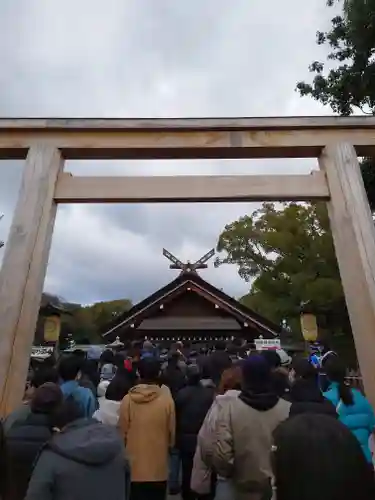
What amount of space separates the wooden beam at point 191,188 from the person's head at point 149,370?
1.52 metres

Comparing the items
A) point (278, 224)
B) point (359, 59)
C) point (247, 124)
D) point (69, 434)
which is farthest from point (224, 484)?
point (278, 224)

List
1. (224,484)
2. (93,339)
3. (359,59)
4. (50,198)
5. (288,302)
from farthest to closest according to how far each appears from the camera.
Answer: (93,339) < (288,302) < (359,59) < (50,198) < (224,484)

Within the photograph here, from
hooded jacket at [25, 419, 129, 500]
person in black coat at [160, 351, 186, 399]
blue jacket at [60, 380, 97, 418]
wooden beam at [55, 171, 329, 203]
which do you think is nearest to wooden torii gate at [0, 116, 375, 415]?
wooden beam at [55, 171, 329, 203]

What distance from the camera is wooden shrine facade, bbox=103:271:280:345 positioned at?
12.8 m

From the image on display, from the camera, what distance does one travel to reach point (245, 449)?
254 cm

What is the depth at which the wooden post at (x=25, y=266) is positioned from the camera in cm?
327

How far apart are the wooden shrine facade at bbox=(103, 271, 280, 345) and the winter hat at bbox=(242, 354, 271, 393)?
10.1 m

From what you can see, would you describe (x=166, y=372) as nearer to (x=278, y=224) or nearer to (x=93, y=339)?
(x=278, y=224)

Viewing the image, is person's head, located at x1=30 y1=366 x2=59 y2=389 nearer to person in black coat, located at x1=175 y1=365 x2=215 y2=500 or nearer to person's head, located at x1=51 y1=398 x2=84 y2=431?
person in black coat, located at x1=175 y1=365 x2=215 y2=500

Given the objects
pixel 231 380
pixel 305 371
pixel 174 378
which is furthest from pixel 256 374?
pixel 174 378

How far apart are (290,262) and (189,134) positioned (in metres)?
18.7

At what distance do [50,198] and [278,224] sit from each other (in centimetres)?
2045

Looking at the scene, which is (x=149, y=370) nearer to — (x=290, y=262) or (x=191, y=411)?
(x=191, y=411)

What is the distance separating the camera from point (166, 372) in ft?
17.2
